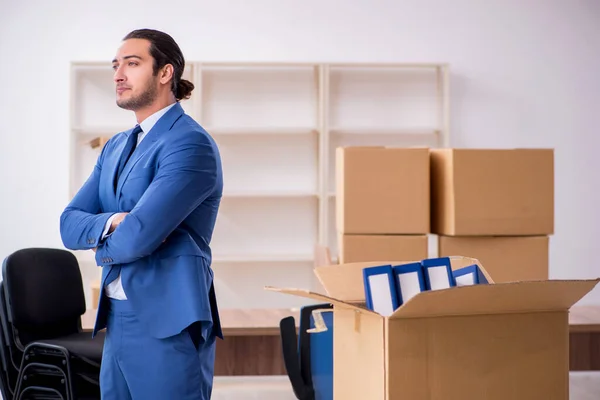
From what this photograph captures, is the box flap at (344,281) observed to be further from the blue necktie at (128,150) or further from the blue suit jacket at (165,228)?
the blue necktie at (128,150)

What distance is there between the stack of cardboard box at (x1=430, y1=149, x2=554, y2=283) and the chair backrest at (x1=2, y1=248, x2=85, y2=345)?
55.8 inches

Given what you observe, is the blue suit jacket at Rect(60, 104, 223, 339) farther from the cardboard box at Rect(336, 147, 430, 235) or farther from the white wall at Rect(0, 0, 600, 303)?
the white wall at Rect(0, 0, 600, 303)

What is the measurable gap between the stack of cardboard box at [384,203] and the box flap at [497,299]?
169 cm

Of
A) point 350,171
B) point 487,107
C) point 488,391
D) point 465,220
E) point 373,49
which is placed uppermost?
point 373,49

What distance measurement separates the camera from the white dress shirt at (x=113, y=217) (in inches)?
65.8

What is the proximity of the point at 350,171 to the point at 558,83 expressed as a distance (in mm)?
2917

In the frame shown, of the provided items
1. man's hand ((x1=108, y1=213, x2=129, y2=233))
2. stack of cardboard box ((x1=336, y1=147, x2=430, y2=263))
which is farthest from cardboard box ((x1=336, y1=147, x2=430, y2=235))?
man's hand ((x1=108, y1=213, x2=129, y2=233))

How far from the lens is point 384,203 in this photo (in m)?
2.92

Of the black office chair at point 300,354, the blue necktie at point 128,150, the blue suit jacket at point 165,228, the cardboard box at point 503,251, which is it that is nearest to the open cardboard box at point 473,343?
the blue suit jacket at point 165,228

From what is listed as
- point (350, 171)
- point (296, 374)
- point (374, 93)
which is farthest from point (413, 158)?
point (374, 93)

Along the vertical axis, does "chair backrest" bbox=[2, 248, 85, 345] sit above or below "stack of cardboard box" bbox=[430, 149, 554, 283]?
below

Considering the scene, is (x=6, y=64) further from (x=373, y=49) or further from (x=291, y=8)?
(x=373, y=49)

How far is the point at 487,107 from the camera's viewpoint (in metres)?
5.22

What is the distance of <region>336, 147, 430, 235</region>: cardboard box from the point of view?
2896mm
